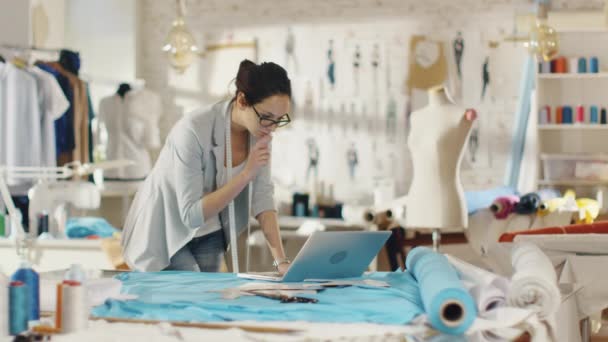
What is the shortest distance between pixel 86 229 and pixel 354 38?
3471 mm

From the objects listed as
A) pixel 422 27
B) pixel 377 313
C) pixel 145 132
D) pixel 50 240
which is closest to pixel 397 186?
pixel 422 27

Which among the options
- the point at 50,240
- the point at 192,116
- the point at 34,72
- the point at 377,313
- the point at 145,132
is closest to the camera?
the point at 377,313

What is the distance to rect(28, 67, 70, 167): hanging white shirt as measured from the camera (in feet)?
21.5

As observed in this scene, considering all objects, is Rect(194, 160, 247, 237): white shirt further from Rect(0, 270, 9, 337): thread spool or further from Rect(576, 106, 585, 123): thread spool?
Rect(576, 106, 585, 123): thread spool

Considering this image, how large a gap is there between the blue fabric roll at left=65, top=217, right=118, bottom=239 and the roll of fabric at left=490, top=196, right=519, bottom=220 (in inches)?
109

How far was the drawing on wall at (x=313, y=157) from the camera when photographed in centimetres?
814

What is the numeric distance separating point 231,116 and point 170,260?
0.58 m

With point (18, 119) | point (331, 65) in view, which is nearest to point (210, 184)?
point (18, 119)

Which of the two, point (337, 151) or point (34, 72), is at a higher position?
point (34, 72)

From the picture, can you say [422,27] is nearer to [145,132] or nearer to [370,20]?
[370,20]

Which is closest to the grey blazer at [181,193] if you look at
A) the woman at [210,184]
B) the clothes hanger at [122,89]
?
the woman at [210,184]

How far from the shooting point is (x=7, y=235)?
5.46 meters

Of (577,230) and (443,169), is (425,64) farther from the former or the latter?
(577,230)

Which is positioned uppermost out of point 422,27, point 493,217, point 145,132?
point 422,27
